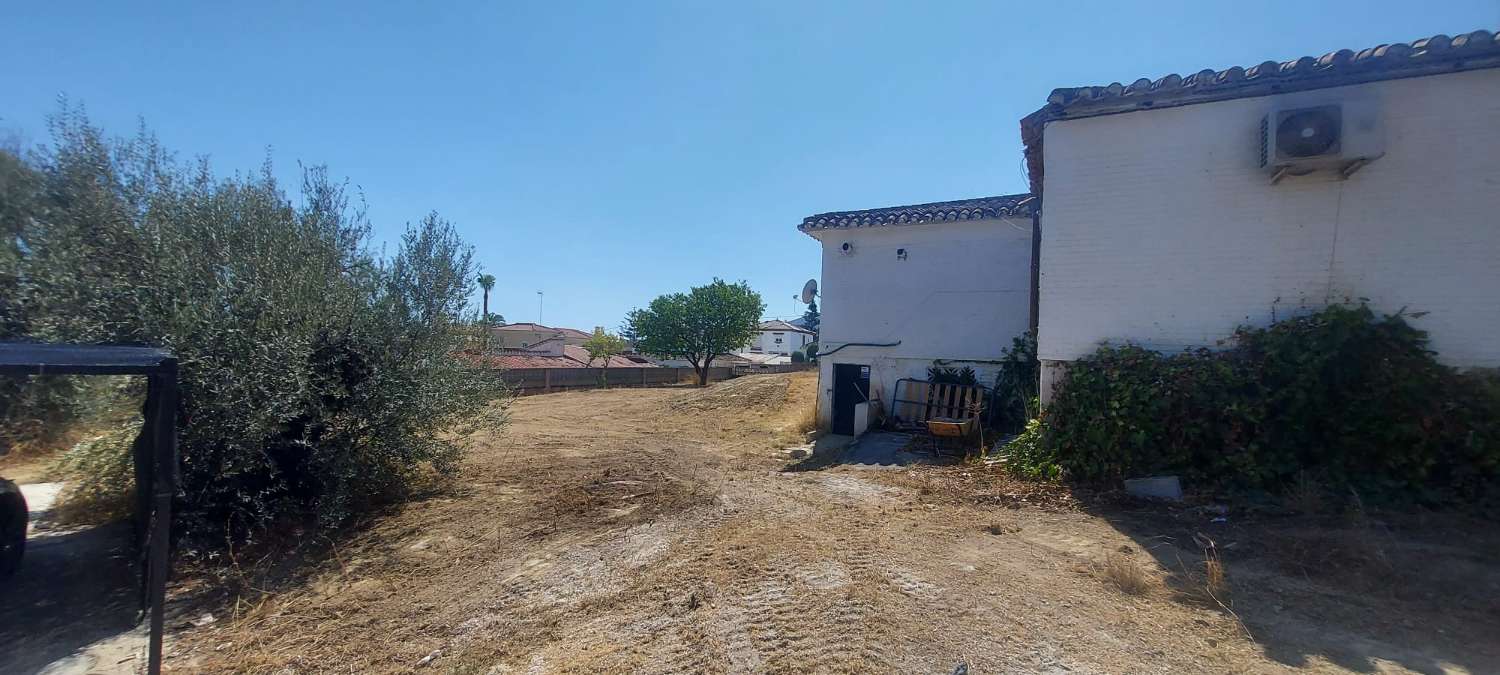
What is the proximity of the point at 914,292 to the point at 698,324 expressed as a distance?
22203mm

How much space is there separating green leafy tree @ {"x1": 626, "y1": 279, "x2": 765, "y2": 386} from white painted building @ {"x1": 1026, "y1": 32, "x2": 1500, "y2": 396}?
2601 centimetres

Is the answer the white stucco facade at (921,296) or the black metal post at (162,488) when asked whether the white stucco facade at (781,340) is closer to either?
the white stucco facade at (921,296)

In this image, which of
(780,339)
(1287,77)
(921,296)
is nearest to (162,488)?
(1287,77)

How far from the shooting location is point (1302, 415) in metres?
5.61

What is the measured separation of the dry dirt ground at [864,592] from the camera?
3.08 metres

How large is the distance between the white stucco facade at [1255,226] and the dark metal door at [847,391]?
480 centimetres

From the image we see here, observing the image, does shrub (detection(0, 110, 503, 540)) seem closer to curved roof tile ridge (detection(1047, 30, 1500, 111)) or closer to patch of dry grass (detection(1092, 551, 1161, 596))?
patch of dry grass (detection(1092, 551, 1161, 596))

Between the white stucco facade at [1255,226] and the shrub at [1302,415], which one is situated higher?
the white stucco facade at [1255,226]

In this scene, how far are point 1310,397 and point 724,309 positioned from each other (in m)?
28.4

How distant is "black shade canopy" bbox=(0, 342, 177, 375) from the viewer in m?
2.88

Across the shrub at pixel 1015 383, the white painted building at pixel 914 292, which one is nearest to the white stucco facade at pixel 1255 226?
the shrub at pixel 1015 383

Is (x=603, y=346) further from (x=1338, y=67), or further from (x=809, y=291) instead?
(x=1338, y=67)

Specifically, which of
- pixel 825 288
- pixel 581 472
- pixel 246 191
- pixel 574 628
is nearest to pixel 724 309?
pixel 825 288

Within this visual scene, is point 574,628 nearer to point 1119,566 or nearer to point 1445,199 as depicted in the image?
point 1119,566
